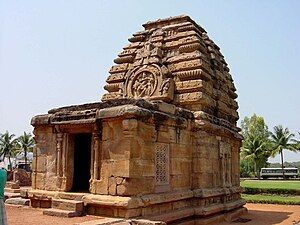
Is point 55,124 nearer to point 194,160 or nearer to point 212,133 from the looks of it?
point 194,160

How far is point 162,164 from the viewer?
10.1m

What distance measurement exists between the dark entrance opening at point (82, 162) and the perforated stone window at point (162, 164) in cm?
261

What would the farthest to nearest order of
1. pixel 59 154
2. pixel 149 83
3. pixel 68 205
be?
pixel 149 83 < pixel 59 154 < pixel 68 205

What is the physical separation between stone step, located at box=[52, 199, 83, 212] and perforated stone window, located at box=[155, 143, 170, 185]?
214 cm

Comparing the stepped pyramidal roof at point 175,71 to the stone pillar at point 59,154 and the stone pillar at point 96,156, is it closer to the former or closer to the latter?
the stone pillar at point 96,156

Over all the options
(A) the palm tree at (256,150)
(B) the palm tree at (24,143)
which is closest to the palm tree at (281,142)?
(A) the palm tree at (256,150)

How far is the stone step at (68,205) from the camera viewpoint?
917cm

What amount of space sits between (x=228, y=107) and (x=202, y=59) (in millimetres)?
3148

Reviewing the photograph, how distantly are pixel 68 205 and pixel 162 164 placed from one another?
274 cm

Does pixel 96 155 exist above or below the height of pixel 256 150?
below

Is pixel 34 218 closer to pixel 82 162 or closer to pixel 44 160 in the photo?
pixel 44 160

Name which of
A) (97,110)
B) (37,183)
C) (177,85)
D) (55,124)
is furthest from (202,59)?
(37,183)

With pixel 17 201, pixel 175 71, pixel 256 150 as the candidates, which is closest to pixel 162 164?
pixel 175 71

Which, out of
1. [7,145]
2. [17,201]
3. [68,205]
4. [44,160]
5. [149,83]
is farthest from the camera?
[7,145]
